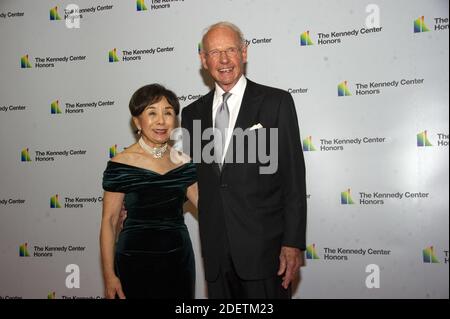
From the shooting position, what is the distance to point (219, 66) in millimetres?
2186

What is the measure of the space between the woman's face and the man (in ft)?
1.06

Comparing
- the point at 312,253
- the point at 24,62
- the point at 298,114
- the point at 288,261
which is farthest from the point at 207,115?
the point at 24,62

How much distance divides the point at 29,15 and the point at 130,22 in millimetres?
1056

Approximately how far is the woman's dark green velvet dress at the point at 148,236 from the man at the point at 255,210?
8.7 inches

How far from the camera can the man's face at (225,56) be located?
218 cm

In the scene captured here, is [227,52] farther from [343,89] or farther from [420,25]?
[420,25]

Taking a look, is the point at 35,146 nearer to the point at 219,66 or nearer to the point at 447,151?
the point at 219,66

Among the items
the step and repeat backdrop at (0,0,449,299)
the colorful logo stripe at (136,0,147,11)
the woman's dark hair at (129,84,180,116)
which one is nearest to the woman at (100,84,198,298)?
the woman's dark hair at (129,84,180,116)

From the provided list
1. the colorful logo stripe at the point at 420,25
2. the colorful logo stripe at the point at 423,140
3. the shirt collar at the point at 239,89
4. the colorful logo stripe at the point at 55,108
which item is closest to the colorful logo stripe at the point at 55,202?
the colorful logo stripe at the point at 55,108

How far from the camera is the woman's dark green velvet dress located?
222cm

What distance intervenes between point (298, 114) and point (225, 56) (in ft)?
4.41

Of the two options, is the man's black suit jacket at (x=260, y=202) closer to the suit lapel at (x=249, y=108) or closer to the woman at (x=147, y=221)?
the suit lapel at (x=249, y=108)

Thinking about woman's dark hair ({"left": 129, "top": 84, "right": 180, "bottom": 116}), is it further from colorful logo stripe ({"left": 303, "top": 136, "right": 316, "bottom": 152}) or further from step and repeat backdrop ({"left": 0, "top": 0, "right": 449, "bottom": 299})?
colorful logo stripe ({"left": 303, "top": 136, "right": 316, "bottom": 152})

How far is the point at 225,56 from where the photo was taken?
2.19 meters
